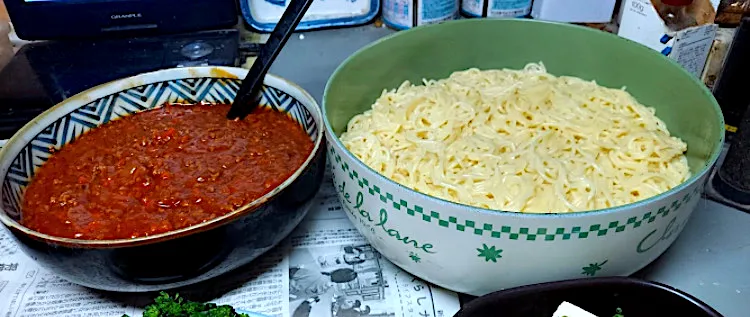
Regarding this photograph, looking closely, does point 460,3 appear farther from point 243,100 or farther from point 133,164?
point 133,164

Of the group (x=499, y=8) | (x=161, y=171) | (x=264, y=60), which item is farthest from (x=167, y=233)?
(x=499, y=8)

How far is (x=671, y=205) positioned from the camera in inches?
32.5

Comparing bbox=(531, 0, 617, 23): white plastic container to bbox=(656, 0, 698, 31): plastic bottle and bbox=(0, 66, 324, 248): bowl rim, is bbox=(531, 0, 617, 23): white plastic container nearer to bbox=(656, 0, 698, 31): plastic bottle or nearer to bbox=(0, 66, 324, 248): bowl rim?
bbox=(656, 0, 698, 31): plastic bottle

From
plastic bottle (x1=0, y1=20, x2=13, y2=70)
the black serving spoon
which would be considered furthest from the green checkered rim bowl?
plastic bottle (x1=0, y1=20, x2=13, y2=70)

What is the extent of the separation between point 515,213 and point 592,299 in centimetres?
18

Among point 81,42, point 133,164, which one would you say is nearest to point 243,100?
point 133,164

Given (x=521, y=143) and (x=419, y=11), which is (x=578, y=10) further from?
(x=521, y=143)

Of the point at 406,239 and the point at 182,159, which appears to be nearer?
the point at 406,239

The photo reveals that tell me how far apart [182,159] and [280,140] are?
6.9 inches

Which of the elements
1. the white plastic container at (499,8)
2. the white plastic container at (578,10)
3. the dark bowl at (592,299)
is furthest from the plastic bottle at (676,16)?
the dark bowl at (592,299)

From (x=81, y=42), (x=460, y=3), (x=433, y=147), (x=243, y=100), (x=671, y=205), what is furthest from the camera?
(x=460, y=3)

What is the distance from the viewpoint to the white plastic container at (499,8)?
153cm

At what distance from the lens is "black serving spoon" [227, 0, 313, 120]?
1059mm

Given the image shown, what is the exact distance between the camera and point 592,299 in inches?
32.7
